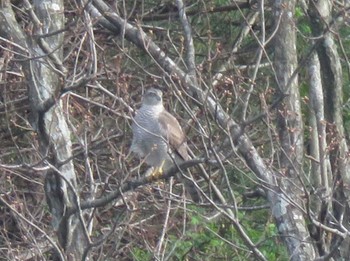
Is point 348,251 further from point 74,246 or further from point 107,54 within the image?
point 107,54

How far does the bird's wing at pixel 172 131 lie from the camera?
8828 mm

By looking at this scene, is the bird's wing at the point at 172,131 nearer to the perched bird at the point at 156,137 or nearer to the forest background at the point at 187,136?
the perched bird at the point at 156,137

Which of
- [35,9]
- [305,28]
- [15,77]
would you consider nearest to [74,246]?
[35,9]

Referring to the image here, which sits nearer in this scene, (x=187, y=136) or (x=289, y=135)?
(x=289, y=135)

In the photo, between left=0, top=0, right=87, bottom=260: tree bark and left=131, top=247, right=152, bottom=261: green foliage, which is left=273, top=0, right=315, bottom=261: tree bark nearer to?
left=0, top=0, right=87, bottom=260: tree bark

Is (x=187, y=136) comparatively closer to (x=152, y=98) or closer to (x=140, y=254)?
(x=152, y=98)

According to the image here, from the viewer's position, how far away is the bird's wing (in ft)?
29.0

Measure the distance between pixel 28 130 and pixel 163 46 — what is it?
1472 millimetres

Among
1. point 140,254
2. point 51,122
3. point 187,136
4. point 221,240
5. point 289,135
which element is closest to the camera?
point 289,135

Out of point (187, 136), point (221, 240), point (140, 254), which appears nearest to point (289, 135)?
point (187, 136)

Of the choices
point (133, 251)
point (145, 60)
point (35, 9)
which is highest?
point (35, 9)

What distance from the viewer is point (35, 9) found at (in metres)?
8.93

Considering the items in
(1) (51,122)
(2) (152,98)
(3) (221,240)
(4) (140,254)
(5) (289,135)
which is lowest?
(4) (140,254)

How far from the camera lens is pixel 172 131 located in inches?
365
